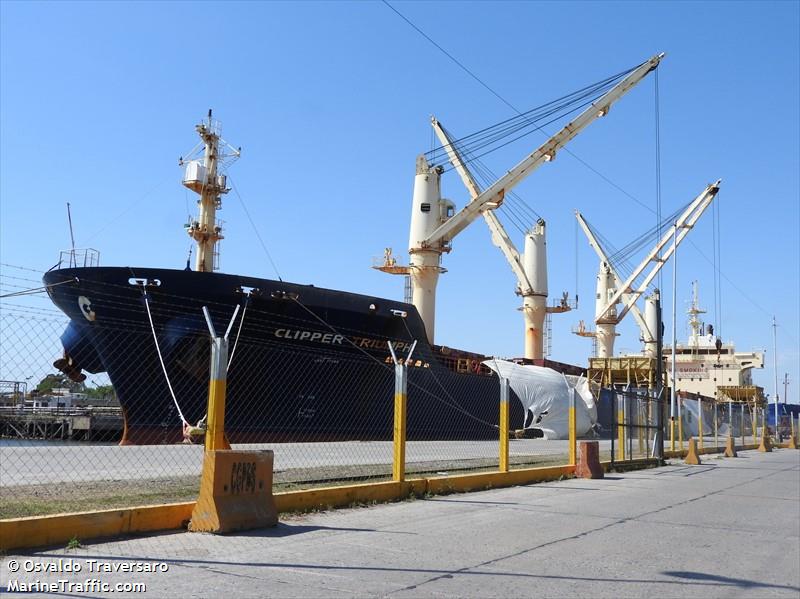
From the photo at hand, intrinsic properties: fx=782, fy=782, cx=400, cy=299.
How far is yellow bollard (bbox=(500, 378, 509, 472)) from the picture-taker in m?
11.8

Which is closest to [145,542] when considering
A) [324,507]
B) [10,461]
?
[324,507]

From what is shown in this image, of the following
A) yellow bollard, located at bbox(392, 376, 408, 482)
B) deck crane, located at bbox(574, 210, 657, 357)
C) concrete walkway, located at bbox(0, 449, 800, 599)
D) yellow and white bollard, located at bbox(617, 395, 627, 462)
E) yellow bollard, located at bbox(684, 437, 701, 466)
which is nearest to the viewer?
concrete walkway, located at bbox(0, 449, 800, 599)

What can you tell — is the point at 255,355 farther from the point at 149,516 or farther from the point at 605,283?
the point at 605,283

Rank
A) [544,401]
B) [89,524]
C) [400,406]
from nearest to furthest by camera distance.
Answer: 1. [89,524]
2. [400,406]
3. [544,401]

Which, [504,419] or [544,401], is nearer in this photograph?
[504,419]

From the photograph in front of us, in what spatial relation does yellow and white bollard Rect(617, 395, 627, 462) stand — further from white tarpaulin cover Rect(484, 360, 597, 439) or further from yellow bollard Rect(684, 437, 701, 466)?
white tarpaulin cover Rect(484, 360, 597, 439)

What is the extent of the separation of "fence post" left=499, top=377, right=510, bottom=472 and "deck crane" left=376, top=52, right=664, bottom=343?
1876 cm

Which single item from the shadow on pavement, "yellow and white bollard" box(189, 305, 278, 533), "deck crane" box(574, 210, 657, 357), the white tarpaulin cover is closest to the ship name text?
the white tarpaulin cover

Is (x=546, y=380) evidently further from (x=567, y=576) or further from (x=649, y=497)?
(x=567, y=576)

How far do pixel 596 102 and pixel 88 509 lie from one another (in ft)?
95.0

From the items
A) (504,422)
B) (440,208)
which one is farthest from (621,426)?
(440,208)

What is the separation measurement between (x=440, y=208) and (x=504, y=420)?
21.3m

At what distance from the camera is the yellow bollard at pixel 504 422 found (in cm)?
1184

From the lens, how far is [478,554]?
647 centimetres
